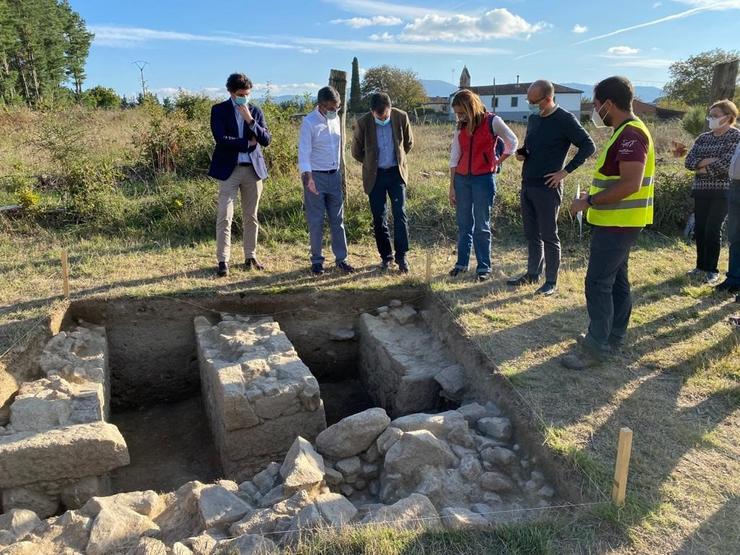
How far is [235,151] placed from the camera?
5.58 metres

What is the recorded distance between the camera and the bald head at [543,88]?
4.71 meters

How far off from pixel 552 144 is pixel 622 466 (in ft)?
10.0

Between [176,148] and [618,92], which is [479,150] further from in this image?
[176,148]

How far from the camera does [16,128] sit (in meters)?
12.3

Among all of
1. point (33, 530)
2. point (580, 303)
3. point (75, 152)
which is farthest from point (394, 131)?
point (75, 152)

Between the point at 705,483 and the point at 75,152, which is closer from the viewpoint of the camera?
the point at 705,483

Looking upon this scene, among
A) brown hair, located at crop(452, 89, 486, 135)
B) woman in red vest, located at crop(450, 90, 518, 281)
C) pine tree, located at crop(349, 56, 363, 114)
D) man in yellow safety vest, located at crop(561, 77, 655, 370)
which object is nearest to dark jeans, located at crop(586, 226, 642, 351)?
man in yellow safety vest, located at crop(561, 77, 655, 370)

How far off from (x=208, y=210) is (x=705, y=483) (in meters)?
6.66

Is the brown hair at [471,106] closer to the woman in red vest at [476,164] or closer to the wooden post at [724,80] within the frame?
the woman in red vest at [476,164]

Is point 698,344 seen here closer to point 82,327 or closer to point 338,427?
point 338,427

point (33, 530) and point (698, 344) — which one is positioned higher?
point (698, 344)

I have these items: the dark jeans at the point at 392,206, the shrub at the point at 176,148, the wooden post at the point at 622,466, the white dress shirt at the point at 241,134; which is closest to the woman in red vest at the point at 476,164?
the dark jeans at the point at 392,206

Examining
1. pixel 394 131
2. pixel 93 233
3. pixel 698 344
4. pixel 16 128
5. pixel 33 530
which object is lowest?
pixel 33 530

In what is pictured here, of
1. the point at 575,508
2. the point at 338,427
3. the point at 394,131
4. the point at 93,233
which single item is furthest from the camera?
the point at 93,233
